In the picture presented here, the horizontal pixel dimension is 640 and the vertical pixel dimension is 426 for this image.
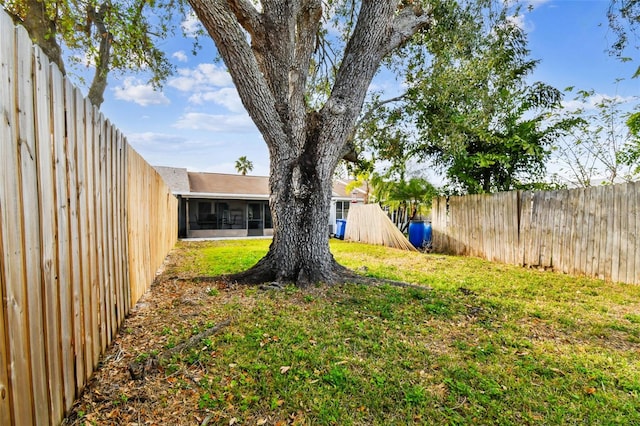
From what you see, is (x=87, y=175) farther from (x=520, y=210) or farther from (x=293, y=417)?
(x=520, y=210)

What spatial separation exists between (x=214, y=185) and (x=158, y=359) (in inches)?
607

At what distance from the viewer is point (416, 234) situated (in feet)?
36.9

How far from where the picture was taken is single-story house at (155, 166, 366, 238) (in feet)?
51.8

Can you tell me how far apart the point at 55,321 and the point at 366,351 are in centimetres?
230

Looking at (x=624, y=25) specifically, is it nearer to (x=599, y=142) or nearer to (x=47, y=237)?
(x=599, y=142)

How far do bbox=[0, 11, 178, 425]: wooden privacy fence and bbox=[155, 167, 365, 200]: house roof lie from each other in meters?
13.4

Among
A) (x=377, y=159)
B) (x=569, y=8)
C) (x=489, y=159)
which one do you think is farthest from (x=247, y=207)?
(x=569, y=8)

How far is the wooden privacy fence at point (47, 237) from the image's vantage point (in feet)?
4.27

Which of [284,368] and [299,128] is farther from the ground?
[299,128]

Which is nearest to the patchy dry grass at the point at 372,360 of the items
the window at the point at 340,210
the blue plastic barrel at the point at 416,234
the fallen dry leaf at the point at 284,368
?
the fallen dry leaf at the point at 284,368

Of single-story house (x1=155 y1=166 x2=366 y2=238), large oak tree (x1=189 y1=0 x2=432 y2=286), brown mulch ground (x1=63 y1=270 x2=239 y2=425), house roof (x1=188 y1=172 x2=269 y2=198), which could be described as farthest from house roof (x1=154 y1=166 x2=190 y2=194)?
brown mulch ground (x1=63 y1=270 x2=239 y2=425)

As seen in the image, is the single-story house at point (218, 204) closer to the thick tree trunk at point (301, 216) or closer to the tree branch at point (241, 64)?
the thick tree trunk at point (301, 216)

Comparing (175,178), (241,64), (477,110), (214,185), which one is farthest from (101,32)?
(477,110)

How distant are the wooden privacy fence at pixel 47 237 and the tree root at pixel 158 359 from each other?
0.96 ft
